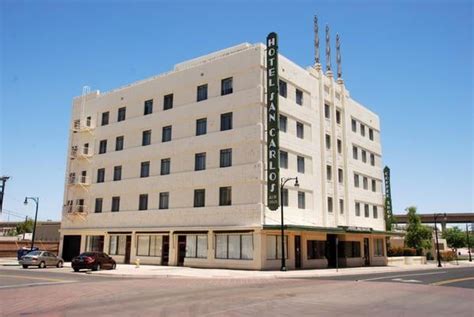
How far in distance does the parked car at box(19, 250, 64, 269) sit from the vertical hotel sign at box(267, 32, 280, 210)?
19.4 metres

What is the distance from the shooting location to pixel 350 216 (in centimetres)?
4803

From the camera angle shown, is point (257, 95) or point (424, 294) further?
point (257, 95)

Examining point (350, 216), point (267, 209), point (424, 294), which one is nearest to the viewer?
point (424, 294)

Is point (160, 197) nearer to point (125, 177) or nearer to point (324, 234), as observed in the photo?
point (125, 177)

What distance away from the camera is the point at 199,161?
4138cm

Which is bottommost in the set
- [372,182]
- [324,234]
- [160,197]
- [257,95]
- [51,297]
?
[51,297]

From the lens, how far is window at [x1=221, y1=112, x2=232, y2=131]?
40066mm

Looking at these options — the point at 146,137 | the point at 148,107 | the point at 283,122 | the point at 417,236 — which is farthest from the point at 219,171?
the point at 417,236

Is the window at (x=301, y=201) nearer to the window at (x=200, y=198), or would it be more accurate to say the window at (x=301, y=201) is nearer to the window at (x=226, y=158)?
the window at (x=226, y=158)

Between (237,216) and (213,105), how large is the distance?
10.9 metres

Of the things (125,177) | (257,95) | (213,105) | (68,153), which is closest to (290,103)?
(257,95)

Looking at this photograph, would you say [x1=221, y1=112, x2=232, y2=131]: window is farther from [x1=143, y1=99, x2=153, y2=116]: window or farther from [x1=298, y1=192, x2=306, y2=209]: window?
[x1=143, y1=99, x2=153, y2=116]: window

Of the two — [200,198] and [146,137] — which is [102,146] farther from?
[200,198]

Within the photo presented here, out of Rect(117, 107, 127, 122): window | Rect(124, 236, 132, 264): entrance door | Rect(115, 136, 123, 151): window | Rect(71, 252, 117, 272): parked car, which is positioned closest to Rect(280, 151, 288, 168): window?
Rect(71, 252, 117, 272): parked car
